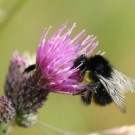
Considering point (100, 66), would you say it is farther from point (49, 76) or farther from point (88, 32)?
point (88, 32)

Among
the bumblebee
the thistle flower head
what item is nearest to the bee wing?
the bumblebee

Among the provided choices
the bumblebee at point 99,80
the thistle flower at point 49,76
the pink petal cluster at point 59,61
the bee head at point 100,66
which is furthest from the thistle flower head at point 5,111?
the bee head at point 100,66

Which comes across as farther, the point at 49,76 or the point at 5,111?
the point at 49,76

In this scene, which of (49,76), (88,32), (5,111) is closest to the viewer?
(5,111)

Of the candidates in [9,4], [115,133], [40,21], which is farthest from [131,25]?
[115,133]

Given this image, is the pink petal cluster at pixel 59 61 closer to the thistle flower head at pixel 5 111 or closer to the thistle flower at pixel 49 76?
the thistle flower at pixel 49 76

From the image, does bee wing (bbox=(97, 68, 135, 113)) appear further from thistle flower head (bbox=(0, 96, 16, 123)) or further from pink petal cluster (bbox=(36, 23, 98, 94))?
thistle flower head (bbox=(0, 96, 16, 123))

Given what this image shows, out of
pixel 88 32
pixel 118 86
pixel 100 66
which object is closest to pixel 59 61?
pixel 100 66
